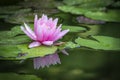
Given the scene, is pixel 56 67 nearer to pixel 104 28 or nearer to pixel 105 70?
pixel 105 70

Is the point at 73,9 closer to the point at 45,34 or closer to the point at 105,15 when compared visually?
the point at 105,15

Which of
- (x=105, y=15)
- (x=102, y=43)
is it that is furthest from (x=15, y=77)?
(x=105, y=15)

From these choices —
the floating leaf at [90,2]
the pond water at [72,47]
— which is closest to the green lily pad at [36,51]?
the pond water at [72,47]

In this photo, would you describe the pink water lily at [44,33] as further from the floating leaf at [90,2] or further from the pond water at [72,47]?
the floating leaf at [90,2]

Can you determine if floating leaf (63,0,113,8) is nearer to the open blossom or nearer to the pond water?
the pond water

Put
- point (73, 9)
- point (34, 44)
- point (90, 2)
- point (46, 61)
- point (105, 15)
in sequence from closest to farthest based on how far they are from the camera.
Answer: point (46, 61) < point (34, 44) < point (105, 15) < point (73, 9) < point (90, 2)

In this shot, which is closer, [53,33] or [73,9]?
[53,33]

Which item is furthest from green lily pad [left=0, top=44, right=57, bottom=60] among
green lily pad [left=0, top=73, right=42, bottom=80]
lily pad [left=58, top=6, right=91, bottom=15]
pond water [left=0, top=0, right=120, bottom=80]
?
lily pad [left=58, top=6, right=91, bottom=15]

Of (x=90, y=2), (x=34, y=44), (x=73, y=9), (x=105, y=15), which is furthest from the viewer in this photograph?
(x=90, y=2)
